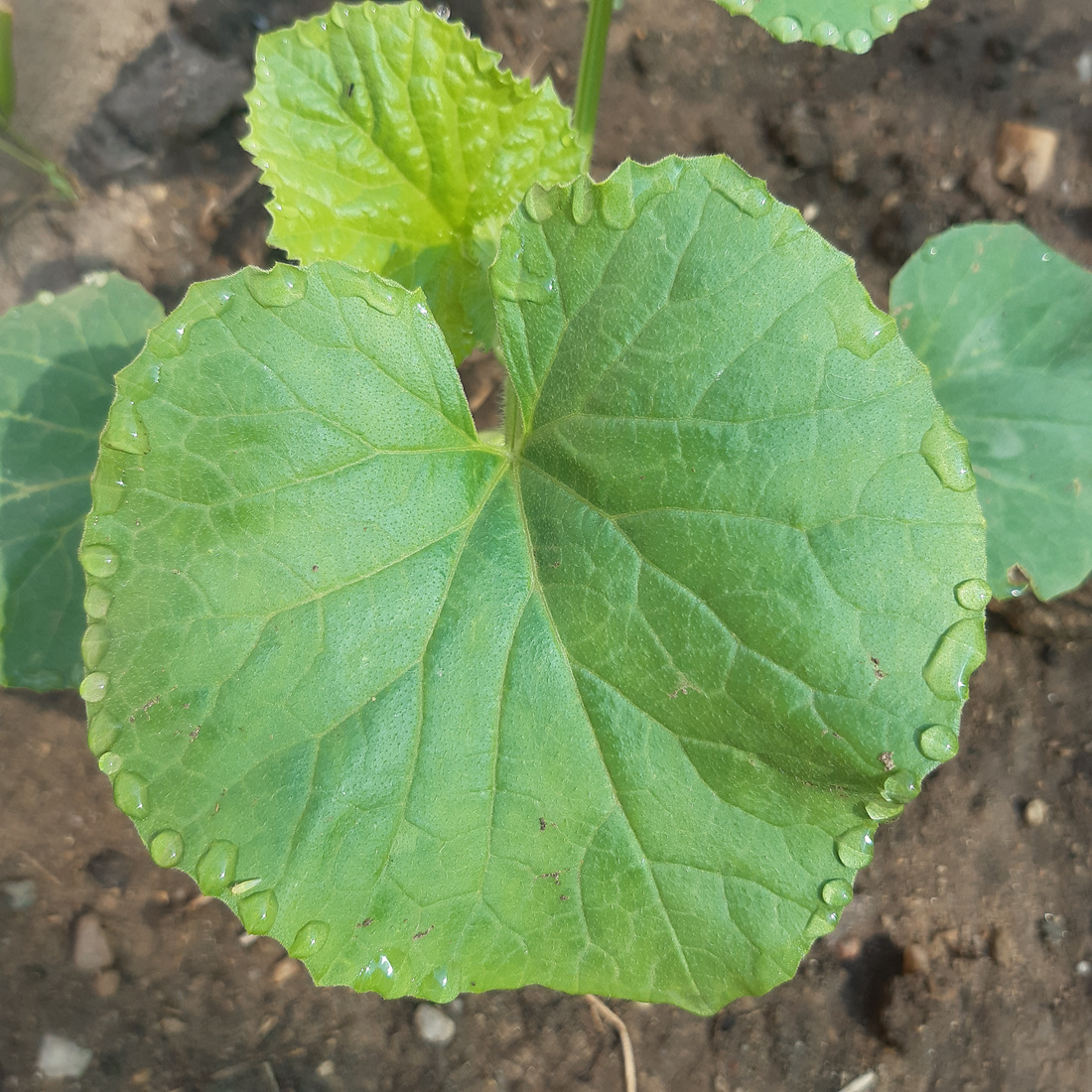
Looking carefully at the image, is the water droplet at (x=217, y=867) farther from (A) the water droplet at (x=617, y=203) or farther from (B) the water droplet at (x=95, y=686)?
(A) the water droplet at (x=617, y=203)

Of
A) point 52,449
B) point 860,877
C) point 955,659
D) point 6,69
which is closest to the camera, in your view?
point 955,659

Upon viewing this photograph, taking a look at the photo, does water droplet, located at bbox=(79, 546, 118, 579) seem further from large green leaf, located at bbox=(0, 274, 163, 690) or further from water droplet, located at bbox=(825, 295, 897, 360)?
water droplet, located at bbox=(825, 295, 897, 360)

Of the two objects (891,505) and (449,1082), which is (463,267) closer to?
(891,505)

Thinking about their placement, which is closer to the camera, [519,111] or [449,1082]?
[519,111]

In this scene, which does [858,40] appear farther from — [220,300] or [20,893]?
[20,893]

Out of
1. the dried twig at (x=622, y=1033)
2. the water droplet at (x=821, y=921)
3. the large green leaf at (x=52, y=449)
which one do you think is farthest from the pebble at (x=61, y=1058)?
the water droplet at (x=821, y=921)

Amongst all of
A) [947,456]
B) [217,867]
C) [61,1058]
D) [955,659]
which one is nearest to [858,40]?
[947,456]

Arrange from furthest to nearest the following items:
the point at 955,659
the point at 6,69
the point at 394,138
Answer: the point at 6,69, the point at 394,138, the point at 955,659

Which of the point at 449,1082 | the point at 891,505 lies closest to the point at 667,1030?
the point at 449,1082
